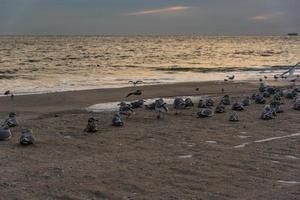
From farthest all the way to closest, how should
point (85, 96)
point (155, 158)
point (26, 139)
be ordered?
point (85, 96)
point (26, 139)
point (155, 158)

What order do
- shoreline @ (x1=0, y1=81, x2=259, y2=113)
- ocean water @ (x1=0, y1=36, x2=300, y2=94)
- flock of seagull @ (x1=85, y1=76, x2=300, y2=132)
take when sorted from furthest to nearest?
1. ocean water @ (x1=0, y1=36, x2=300, y2=94)
2. shoreline @ (x1=0, y1=81, x2=259, y2=113)
3. flock of seagull @ (x1=85, y1=76, x2=300, y2=132)

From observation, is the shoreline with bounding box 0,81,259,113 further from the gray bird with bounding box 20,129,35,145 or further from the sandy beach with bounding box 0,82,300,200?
the gray bird with bounding box 20,129,35,145

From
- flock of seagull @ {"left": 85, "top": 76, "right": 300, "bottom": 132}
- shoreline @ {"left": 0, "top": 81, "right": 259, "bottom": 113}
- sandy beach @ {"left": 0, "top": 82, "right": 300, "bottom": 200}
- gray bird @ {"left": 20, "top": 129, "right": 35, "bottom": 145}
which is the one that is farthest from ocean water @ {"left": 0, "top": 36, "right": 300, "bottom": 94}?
gray bird @ {"left": 20, "top": 129, "right": 35, "bottom": 145}

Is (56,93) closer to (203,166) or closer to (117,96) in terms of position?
(117,96)

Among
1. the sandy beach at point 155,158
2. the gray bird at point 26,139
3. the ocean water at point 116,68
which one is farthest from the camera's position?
the ocean water at point 116,68

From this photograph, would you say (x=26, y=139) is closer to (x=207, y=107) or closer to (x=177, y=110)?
(x=177, y=110)

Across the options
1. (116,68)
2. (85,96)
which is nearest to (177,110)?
(85,96)

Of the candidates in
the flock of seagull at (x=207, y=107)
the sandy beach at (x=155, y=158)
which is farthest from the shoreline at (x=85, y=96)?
the flock of seagull at (x=207, y=107)

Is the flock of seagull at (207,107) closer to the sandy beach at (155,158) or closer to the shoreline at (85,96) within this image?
the sandy beach at (155,158)

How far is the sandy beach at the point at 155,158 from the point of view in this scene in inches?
299

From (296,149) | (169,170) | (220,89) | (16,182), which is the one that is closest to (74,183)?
(16,182)

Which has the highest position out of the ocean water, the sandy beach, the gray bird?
the gray bird

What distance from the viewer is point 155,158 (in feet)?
30.9

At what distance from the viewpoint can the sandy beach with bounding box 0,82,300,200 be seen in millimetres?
7598
